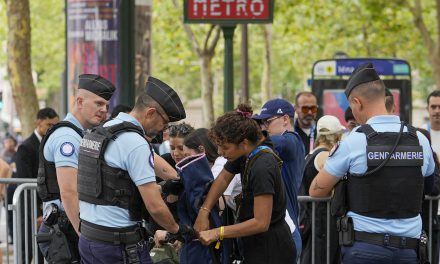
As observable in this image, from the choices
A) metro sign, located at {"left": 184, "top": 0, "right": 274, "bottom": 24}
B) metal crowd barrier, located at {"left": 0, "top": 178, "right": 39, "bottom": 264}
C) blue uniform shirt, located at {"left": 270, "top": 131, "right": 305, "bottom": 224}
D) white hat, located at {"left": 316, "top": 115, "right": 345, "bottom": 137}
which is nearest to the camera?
blue uniform shirt, located at {"left": 270, "top": 131, "right": 305, "bottom": 224}

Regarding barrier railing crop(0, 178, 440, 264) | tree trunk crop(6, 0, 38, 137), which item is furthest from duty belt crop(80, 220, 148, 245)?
tree trunk crop(6, 0, 38, 137)

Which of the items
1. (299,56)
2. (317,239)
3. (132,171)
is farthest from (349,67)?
(299,56)

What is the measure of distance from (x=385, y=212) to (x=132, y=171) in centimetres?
160

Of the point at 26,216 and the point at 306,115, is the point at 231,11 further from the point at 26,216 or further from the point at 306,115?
the point at 26,216

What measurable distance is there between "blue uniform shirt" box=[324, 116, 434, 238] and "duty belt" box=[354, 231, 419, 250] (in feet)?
0.08

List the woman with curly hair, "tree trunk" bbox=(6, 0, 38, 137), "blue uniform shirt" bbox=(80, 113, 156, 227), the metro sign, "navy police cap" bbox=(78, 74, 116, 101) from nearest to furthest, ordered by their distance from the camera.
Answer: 1. "blue uniform shirt" bbox=(80, 113, 156, 227)
2. the woman with curly hair
3. "navy police cap" bbox=(78, 74, 116, 101)
4. the metro sign
5. "tree trunk" bbox=(6, 0, 38, 137)

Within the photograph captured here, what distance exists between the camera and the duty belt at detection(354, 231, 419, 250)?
19.5 ft

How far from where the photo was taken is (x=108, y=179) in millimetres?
5699

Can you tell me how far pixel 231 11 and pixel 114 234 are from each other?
512cm

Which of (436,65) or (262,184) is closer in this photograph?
(262,184)

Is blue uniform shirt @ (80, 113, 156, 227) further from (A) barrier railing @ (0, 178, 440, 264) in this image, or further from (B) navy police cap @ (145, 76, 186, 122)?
(A) barrier railing @ (0, 178, 440, 264)

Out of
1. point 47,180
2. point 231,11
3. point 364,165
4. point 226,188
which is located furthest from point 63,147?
point 231,11

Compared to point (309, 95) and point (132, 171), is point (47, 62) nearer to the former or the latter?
point (309, 95)

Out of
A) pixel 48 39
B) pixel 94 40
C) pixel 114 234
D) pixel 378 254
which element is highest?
pixel 48 39
